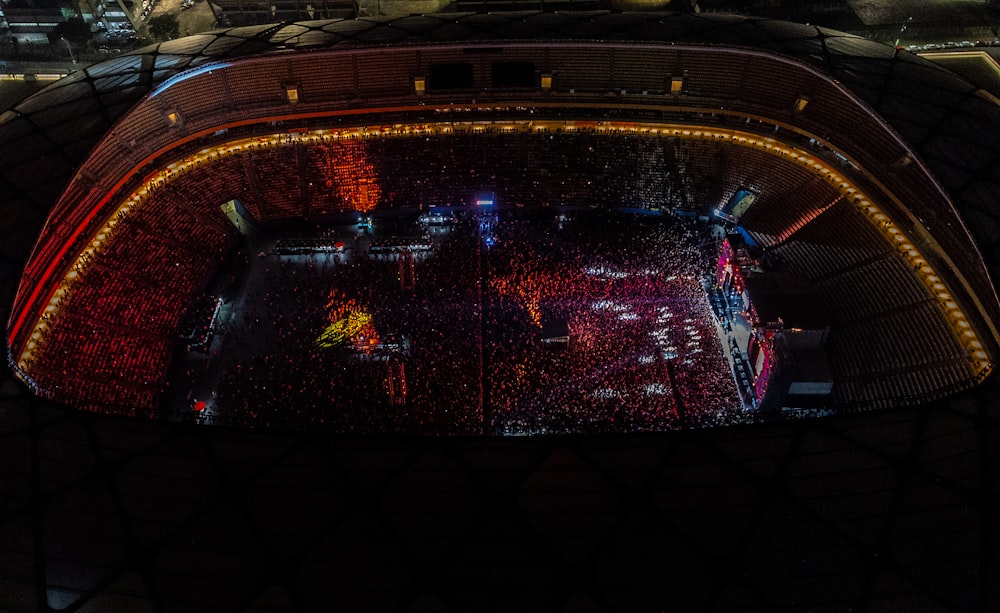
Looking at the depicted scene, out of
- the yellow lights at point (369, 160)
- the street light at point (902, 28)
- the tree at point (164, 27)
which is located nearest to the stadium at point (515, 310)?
the yellow lights at point (369, 160)

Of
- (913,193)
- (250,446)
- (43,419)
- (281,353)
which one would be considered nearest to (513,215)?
(281,353)

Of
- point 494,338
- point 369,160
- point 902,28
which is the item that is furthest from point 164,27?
point 902,28

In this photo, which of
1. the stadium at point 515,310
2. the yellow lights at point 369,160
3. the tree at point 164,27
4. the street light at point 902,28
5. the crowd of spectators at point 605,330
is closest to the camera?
the stadium at point 515,310

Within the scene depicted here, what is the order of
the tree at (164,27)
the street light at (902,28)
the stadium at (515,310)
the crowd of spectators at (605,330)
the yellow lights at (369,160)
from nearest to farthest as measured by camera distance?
the stadium at (515,310), the crowd of spectators at (605,330), the yellow lights at (369,160), the street light at (902,28), the tree at (164,27)

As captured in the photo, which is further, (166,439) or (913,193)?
(913,193)

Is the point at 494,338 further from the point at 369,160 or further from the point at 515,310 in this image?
the point at 369,160

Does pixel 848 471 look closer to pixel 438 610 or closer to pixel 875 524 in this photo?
pixel 875 524

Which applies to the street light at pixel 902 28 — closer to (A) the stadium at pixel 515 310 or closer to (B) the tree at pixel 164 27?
(A) the stadium at pixel 515 310
